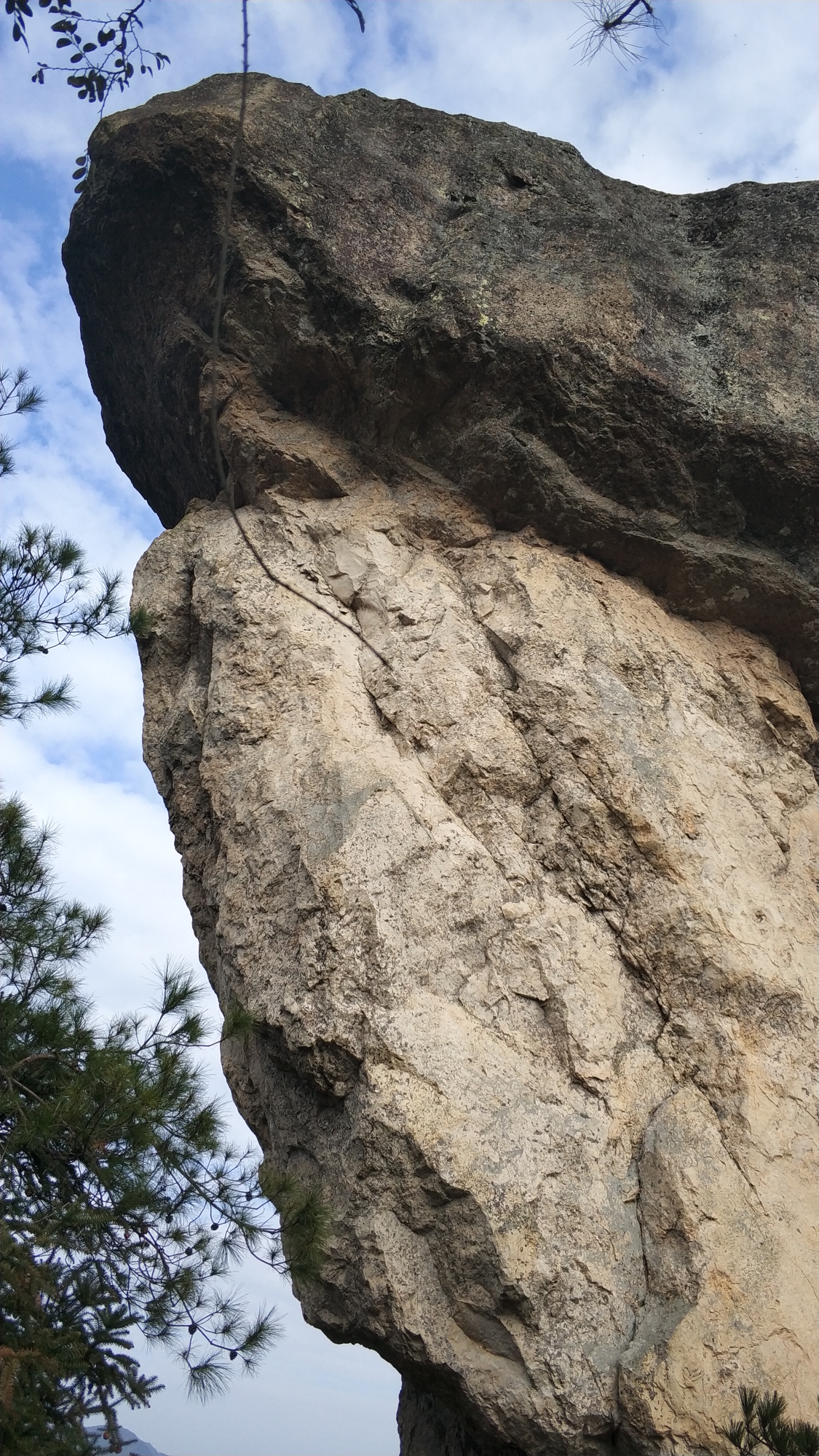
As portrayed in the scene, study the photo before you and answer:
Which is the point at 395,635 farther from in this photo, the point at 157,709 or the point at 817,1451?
the point at 817,1451

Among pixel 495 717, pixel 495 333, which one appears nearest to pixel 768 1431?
pixel 495 717

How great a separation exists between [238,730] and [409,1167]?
6.78 feet

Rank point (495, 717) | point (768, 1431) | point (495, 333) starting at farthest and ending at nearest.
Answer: point (495, 333) → point (495, 717) → point (768, 1431)

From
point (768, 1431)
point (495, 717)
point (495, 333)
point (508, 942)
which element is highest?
point (495, 333)

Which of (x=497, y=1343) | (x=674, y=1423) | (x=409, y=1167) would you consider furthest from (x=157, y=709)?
(x=674, y=1423)

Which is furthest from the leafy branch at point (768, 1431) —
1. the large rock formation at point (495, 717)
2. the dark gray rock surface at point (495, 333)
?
the dark gray rock surface at point (495, 333)

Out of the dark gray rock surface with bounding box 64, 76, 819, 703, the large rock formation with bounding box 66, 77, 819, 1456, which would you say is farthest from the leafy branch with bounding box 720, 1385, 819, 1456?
the dark gray rock surface with bounding box 64, 76, 819, 703

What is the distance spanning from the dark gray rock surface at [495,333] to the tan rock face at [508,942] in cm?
31

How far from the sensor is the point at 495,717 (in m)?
5.44

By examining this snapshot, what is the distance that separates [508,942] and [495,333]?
9.59ft

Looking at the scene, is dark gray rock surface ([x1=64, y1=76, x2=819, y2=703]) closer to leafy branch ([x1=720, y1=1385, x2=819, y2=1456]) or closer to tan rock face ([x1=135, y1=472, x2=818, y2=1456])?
tan rock face ([x1=135, y1=472, x2=818, y2=1456])

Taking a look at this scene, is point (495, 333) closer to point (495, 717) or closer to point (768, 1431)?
point (495, 717)

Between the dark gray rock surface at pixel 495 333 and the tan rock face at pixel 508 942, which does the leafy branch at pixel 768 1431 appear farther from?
the dark gray rock surface at pixel 495 333

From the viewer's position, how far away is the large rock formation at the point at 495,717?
423cm
